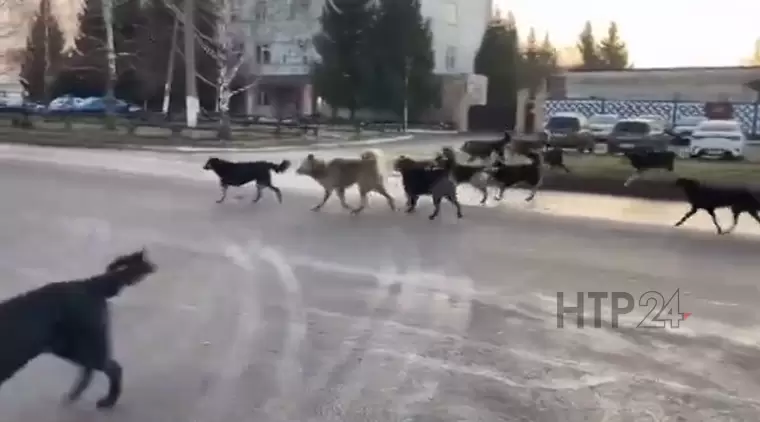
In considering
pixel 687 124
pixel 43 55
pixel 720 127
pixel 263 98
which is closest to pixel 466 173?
pixel 720 127

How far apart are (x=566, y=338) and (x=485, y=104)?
10262 mm

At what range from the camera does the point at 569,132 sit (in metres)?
14.8

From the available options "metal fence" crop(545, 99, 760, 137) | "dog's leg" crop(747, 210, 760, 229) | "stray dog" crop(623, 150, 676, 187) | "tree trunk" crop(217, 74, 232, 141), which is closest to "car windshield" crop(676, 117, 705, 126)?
"metal fence" crop(545, 99, 760, 137)

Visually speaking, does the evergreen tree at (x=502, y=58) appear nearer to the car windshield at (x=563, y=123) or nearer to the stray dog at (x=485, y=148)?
the car windshield at (x=563, y=123)

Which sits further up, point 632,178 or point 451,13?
point 451,13

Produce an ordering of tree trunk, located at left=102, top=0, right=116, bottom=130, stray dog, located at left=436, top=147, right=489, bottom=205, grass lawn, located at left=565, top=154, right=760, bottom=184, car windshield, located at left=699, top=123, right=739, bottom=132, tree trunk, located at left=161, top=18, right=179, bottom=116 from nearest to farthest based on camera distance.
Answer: stray dog, located at left=436, top=147, right=489, bottom=205
grass lawn, located at left=565, top=154, right=760, bottom=184
car windshield, located at left=699, top=123, right=739, bottom=132
tree trunk, located at left=161, top=18, right=179, bottom=116
tree trunk, located at left=102, top=0, right=116, bottom=130

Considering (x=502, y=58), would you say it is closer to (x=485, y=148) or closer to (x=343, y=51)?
(x=343, y=51)

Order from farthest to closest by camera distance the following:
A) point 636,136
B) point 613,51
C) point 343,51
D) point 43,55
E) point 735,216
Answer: point 43,55 → point 613,51 → point 636,136 → point 343,51 → point 735,216

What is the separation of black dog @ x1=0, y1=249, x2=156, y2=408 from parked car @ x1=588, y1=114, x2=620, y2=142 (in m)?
12.7

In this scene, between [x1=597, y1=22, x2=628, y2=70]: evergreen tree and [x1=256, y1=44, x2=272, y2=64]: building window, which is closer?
[x1=597, y1=22, x2=628, y2=70]: evergreen tree

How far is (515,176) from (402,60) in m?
5.72

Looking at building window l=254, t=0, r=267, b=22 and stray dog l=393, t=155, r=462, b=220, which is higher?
building window l=254, t=0, r=267, b=22

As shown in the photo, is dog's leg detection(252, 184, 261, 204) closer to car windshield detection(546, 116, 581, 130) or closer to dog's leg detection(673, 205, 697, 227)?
dog's leg detection(673, 205, 697, 227)

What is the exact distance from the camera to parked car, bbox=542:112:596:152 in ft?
43.2
